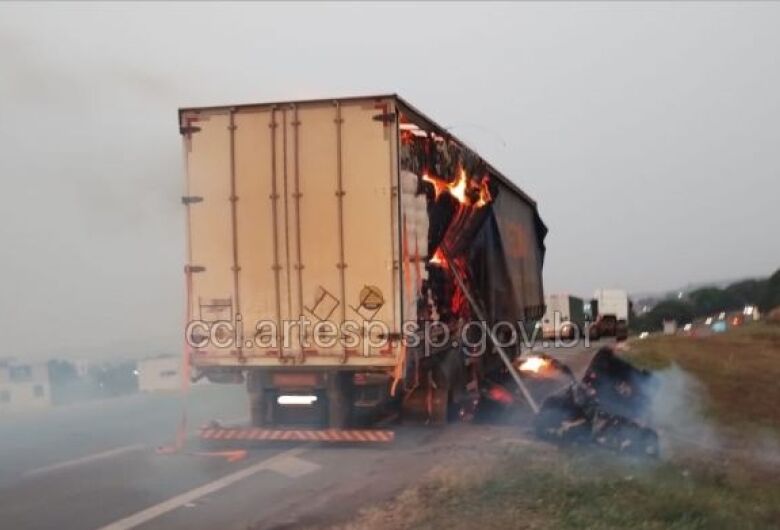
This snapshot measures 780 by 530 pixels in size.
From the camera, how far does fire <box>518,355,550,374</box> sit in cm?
1322

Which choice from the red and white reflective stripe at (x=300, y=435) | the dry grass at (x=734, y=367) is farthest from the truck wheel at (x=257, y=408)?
the dry grass at (x=734, y=367)

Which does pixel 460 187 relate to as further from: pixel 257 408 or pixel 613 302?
pixel 613 302

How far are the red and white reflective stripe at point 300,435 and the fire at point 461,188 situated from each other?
3170 millimetres

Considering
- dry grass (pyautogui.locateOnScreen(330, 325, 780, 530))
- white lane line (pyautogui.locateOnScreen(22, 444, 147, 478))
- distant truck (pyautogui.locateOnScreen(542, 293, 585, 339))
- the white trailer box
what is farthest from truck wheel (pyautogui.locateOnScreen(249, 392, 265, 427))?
the white trailer box

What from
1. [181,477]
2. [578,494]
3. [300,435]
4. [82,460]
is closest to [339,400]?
[300,435]

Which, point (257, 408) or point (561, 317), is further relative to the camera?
point (561, 317)

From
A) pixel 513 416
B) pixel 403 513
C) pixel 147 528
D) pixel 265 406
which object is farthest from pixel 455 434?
pixel 147 528

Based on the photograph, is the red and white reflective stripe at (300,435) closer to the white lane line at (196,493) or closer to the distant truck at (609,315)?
the white lane line at (196,493)

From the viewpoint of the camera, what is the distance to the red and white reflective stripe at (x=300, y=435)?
9.82 metres

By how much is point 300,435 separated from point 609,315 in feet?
112

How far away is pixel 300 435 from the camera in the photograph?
9.90 meters

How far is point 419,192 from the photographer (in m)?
10.6

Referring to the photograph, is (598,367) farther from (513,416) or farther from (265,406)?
(265,406)

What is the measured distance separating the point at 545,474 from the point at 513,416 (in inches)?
168
